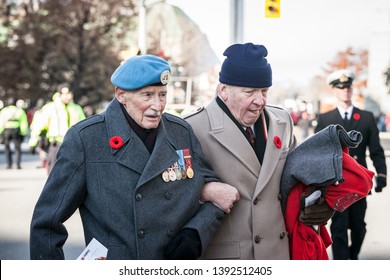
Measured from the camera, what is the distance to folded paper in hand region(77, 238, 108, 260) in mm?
2361

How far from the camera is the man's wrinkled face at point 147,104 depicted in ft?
7.69

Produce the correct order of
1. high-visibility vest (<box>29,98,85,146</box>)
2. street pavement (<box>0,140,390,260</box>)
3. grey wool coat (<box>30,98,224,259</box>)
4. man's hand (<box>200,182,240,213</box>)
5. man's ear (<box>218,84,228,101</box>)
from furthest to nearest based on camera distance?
high-visibility vest (<box>29,98,85,146</box>) → street pavement (<box>0,140,390,260</box>) → man's ear (<box>218,84,228,101</box>) → man's hand (<box>200,182,240,213</box>) → grey wool coat (<box>30,98,224,259</box>)

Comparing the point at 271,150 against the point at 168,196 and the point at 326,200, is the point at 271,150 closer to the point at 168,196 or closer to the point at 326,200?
the point at 326,200

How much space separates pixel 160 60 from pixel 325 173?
2.18 feet

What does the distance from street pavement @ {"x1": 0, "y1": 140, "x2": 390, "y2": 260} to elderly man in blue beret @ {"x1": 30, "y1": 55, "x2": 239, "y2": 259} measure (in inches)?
43.6

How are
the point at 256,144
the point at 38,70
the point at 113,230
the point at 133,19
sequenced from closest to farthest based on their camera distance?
the point at 113,230, the point at 256,144, the point at 38,70, the point at 133,19

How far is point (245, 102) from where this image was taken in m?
2.61

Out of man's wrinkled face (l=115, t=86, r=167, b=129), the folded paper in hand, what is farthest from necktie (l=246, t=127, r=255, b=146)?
the folded paper in hand

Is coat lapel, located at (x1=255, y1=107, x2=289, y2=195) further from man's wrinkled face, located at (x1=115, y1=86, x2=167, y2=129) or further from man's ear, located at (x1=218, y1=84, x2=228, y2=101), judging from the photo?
man's wrinkled face, located at (x1=115, y1=86, x2=167, y2=129)

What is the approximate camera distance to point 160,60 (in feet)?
7.95

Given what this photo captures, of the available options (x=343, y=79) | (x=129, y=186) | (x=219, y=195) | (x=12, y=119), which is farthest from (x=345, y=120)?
(x=12, y=119)

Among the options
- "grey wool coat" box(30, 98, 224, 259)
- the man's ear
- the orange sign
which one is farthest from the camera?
the orange sign
